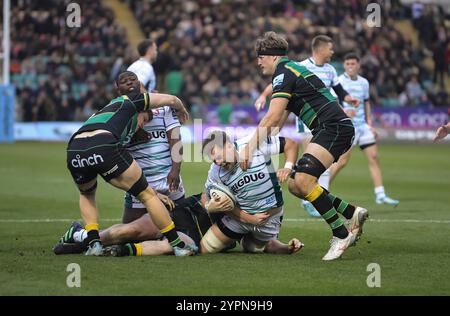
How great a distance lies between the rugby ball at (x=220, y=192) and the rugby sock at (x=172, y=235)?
52 cm

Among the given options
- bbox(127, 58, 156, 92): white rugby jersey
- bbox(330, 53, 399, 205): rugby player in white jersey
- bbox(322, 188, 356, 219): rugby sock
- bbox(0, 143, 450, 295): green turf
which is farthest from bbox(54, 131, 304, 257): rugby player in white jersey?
bbox(330, 53, 399, 205): rugby player in white jersey

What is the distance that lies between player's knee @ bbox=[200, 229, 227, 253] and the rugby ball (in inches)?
17.3

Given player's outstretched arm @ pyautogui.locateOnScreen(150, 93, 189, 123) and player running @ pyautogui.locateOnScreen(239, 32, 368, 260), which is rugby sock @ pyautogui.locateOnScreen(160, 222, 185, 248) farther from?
player's outstretched arm @ pyautogui.locateOnScreen(150, 93, 189, 123)

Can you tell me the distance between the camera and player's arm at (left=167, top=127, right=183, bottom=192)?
988 cm

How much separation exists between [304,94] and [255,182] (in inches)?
41.0

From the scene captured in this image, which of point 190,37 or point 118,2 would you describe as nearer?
point 190,37

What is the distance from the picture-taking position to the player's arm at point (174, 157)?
9.88 metres

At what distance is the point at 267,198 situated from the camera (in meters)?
9.31

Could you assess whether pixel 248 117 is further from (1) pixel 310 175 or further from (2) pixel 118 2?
(1) pixel 310 175

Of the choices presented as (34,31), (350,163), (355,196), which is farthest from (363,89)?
(34,31)

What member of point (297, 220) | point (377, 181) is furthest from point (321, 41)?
point (377, 181)

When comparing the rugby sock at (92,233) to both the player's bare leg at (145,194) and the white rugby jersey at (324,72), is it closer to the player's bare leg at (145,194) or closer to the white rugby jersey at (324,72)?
the player's bare leg at (145,194)

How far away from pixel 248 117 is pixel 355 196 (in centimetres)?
1579

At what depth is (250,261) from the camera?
8914 mm
